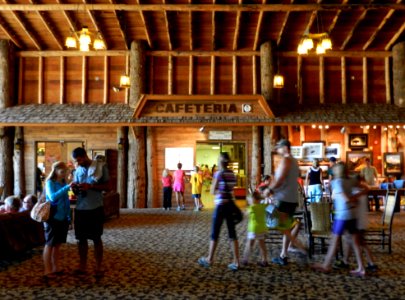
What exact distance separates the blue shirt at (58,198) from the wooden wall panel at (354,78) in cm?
1257

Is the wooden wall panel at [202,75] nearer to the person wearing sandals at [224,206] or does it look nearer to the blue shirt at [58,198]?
the person wearing sandals at [224,206]

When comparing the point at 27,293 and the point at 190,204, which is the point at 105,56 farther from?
the point at 27,293

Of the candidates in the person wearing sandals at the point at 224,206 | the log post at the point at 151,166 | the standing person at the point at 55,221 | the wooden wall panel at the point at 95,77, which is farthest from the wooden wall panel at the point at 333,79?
the standing person at the point at 55,221

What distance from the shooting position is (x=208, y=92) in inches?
633

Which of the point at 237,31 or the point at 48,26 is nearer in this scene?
the point at 48,26

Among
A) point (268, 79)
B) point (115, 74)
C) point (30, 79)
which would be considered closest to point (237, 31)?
point (268, 79)

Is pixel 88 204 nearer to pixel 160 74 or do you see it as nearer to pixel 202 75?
pixel 160 74

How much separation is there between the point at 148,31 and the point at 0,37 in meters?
5.43

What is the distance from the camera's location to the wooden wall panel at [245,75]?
633 inches

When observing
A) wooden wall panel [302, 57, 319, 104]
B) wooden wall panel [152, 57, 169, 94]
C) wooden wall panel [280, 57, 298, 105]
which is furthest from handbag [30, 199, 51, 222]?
wooden wall panel [302, 57, 319, 104]

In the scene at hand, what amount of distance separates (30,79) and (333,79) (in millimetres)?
11315

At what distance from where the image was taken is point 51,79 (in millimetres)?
16250

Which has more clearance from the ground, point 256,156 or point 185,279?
point 256,156

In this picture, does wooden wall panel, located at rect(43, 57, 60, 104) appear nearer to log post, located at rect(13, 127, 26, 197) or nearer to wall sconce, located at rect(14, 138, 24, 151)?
wall sconce, located at rect(14, 138, 24, 151)
